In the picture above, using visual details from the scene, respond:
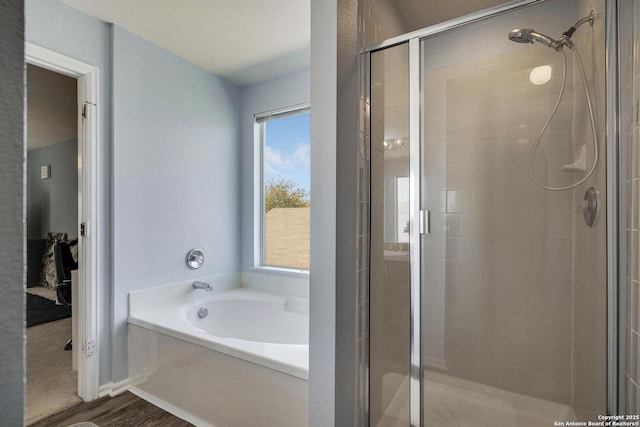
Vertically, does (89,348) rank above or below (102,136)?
below

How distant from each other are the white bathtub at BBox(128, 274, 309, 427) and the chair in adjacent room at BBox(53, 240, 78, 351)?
1.10 m

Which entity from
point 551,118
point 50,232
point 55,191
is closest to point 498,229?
point 551,118

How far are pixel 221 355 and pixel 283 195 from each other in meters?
1.58

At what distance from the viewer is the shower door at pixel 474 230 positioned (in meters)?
1.35

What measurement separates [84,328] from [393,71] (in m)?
2.39

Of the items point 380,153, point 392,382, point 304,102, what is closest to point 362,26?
point 380,153

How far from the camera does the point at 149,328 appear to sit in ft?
6.91

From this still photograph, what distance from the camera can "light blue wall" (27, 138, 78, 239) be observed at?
4621mm

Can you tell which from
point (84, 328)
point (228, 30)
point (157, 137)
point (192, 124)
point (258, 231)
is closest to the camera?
point (84, 328)

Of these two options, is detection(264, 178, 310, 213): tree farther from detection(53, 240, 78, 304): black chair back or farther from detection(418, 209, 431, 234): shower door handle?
detection(53, 240, 78, 304): black chair back

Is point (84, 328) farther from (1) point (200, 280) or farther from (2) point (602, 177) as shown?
(2) point (602, 177)

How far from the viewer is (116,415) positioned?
195 cm

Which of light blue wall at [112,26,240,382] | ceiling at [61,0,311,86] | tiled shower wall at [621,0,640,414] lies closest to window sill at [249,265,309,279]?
light blue wall at [112,26,240,382]

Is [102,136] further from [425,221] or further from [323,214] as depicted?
[425,221]
